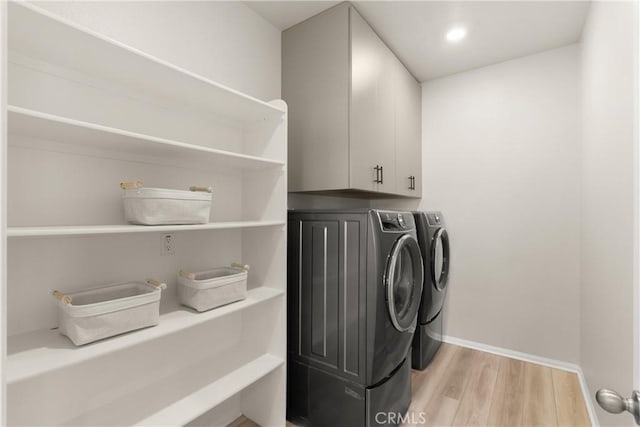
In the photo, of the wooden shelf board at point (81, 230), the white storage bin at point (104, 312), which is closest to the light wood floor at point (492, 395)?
the white storage bin at point (104, 312)

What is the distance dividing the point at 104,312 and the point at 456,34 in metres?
2.61

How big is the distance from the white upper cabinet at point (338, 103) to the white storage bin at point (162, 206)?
2.91 feet

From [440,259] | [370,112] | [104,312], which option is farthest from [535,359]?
[104,312]

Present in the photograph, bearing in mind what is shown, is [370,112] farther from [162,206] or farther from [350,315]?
[162,206]

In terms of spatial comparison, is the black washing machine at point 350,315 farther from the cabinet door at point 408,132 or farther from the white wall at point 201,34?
the white wall at point 201,34

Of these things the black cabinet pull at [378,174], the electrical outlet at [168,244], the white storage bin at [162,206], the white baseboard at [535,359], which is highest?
the black cabinet pull at [378,174]

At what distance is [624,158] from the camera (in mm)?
1121

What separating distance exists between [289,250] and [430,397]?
1.35m

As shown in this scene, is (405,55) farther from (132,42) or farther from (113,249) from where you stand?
(113,249)

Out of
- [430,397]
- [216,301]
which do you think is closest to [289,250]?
[216,301]

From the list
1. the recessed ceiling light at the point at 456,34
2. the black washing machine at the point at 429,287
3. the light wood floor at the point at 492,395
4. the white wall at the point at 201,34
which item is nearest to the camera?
the white wall at the point at 201,34

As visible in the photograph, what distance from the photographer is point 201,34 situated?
1665mm

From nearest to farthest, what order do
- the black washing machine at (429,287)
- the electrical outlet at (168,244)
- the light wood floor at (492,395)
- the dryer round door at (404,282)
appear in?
the electrical outlet at (168,244) < the dryer round door at (404,282) < the light wood floor at (492,395) < the black washing machine at (429,287)

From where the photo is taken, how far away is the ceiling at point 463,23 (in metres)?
1.90
